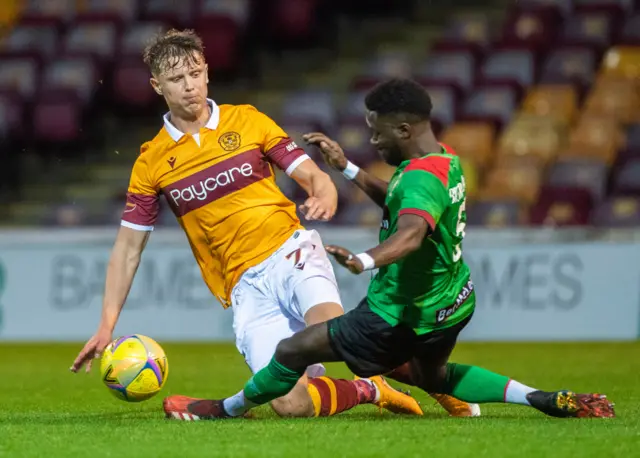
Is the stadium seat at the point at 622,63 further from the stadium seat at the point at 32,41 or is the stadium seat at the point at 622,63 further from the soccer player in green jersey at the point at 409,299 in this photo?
the soccer player in green jersey at the point at 409,299

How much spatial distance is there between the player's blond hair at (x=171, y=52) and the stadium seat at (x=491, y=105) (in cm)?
790

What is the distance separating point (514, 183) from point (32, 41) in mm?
6158

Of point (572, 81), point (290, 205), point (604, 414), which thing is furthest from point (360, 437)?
point (572, 81)

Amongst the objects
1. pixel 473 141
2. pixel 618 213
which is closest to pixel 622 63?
pixel 473 141

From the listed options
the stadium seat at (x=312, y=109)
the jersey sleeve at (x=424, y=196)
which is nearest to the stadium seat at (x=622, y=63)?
the stadium seat at (x=312, y=109)

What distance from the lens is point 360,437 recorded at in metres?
4.70

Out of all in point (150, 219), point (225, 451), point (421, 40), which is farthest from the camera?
point (421, 40)

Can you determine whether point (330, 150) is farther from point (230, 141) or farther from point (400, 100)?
point (230, 141)

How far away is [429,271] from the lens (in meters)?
5.14

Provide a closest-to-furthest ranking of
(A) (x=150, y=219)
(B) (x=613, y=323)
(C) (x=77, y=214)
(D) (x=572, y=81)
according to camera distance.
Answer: (A) (x=150, y=219), (B) (x=613, y=323), (C) (x=77, y=214), (D) (x=572, y=81)

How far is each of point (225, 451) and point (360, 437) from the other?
0.55 meters

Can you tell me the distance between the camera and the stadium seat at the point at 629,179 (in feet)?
39.5

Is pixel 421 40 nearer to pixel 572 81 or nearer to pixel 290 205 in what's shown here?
pixel 572 81

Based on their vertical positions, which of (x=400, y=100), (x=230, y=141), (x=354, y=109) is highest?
(x=354, y=109)
